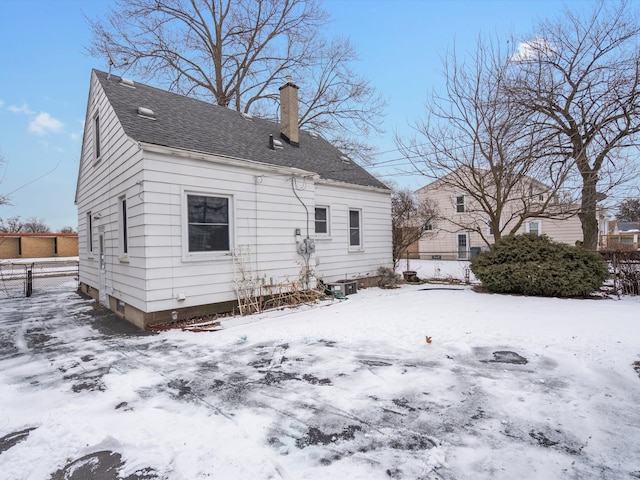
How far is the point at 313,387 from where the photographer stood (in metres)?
3.62

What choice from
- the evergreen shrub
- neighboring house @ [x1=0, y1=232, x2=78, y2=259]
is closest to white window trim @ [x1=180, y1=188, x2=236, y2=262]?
the evergreen shrub

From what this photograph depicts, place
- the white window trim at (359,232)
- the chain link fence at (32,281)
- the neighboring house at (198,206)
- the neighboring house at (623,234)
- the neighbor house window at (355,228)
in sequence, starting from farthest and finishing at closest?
the neighboring house at (623,234), the chain link fence at (32,281), the neighbor house window at (355,228), the white window trim at (359,232), the neighboring house at (198,206)

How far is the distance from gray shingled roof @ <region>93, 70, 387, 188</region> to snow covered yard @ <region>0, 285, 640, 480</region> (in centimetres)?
417

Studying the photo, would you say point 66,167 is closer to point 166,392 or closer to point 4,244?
point 166,392

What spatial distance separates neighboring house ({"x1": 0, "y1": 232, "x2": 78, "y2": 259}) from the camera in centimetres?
3161

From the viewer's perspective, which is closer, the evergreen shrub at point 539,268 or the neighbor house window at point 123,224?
the neighbor house window at point 123,224

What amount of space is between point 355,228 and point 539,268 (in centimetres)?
549

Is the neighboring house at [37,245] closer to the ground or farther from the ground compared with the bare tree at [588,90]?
closer to the ground

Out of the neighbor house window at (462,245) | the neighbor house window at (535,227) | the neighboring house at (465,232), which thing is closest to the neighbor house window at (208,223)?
the neighboring house at (465,232)

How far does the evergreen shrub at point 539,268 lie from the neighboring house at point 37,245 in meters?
39.2

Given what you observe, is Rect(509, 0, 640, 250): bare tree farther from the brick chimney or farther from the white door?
the white door

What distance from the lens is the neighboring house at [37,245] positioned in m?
31.6

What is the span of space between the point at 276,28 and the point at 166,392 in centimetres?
1929

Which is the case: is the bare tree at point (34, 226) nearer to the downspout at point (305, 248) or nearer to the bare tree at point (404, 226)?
the bare tree at point (404, 226)
